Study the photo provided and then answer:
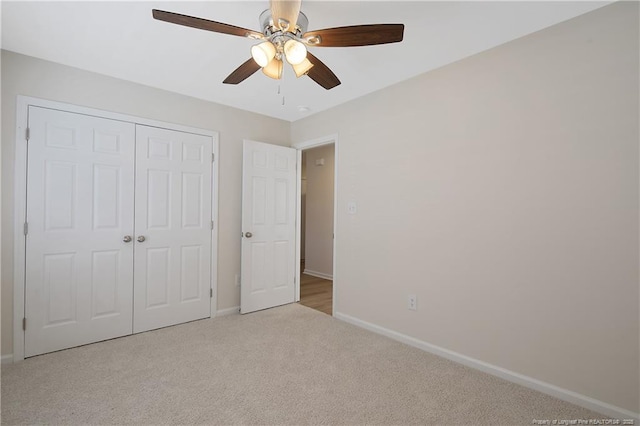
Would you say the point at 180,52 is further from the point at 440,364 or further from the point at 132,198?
the point at 440,364

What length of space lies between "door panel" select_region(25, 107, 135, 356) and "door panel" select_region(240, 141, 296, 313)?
1.16m

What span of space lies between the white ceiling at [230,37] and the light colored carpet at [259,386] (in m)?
2.40

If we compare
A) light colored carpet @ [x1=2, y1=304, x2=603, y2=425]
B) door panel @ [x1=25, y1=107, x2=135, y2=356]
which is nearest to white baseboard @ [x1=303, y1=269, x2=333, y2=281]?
light colored carpet @ [x1=2, y1=304, x2=603, y2=425]

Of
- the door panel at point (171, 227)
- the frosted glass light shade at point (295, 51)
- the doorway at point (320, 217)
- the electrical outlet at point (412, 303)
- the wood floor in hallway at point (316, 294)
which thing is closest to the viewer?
the frosted glass light shade at point (295, 51)

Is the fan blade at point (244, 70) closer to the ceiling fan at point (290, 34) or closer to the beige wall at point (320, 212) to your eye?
the ceiling fan at point (290, 34)

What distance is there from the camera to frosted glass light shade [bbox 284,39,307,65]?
5.54 ft

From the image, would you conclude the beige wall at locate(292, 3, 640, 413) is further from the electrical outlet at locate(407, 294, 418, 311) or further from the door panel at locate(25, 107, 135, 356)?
the door panel at locate(25, 107, 135, 356)

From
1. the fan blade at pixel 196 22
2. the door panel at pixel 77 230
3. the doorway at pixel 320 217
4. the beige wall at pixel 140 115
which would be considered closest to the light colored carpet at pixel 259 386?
the door panel at pixel 77 230

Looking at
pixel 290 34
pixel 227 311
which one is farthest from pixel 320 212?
pixel 290 34

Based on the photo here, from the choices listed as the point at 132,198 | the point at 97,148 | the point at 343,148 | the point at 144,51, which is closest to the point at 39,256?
the point at 132,198

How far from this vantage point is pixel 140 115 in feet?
9.95

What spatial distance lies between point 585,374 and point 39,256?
158 inches

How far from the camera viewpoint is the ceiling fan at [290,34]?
1.57 m

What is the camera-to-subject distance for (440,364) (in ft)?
8.14
